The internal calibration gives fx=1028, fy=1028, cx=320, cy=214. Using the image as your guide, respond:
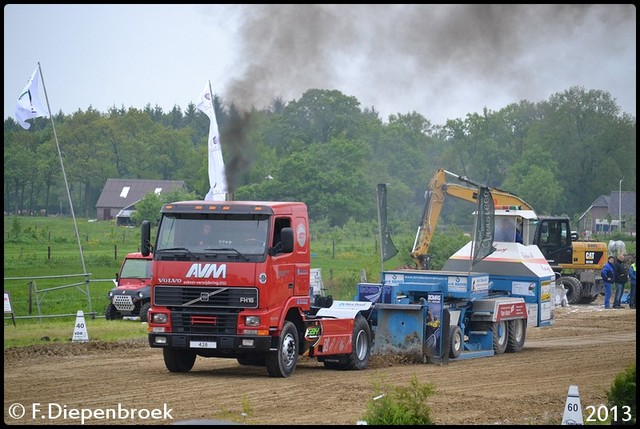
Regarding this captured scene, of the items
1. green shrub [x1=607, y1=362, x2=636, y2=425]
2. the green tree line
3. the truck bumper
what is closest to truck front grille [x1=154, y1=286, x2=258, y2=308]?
the truck bumper

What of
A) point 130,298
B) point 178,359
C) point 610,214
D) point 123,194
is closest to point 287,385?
point 178,359

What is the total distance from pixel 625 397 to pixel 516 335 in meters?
11.2

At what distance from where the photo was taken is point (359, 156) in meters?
63.7

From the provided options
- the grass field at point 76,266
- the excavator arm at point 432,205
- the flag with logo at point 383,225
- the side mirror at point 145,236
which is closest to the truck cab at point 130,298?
the grass field at point 76,266

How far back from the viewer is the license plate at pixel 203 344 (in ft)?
54.3

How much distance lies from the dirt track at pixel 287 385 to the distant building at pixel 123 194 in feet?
175

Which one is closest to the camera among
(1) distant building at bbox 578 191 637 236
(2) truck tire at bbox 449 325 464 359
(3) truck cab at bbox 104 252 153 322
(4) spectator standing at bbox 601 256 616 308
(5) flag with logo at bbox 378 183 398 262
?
(2) truck tire at bbox 449 325 464 359

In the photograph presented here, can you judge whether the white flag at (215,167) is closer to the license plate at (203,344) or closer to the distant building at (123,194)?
the license plate at (203,344)

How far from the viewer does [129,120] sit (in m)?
79.2

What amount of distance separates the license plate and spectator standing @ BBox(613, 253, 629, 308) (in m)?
23.9

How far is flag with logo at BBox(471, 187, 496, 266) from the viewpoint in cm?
2323

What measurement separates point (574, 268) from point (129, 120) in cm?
4682

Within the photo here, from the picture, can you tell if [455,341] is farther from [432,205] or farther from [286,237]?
[432,205]

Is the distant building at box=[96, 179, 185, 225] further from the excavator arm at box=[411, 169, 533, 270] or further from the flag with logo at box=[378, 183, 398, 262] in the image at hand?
the flag with logo at box=[378, 183, 398, 262]
